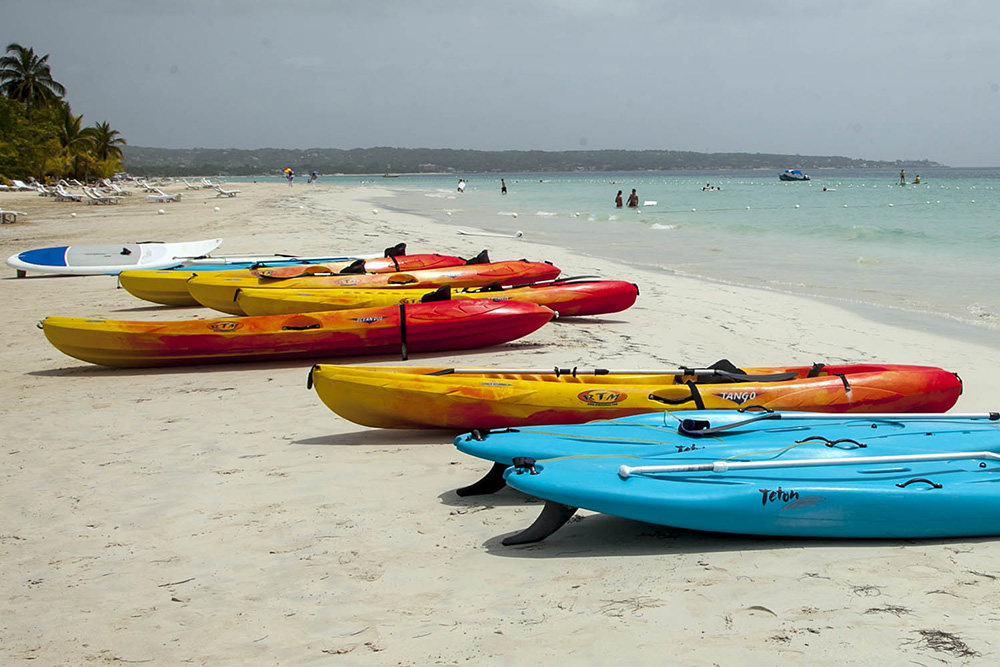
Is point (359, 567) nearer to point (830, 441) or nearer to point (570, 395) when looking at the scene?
point (570, 395)

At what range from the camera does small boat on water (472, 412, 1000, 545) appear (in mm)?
3623

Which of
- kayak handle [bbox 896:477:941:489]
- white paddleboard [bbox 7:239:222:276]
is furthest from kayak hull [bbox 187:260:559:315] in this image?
kayak handle [bbox 896:477:941:489]

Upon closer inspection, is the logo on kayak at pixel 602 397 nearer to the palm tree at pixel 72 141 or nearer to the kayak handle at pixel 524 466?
the kayak handle at pixel 524 466

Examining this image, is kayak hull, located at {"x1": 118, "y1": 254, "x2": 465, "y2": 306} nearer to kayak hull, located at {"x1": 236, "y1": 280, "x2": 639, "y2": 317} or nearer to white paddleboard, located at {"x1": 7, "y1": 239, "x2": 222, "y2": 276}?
kayak hull, located at {"x1": 236, "y1": 280, "x2": 639, "y2": 317}

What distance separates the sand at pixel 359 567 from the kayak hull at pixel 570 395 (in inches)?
10.4

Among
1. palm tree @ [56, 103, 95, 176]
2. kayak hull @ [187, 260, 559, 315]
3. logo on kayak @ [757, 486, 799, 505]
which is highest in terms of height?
palm tree @ [56, 103, 95, 176]

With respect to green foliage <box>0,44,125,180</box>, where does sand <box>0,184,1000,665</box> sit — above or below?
below

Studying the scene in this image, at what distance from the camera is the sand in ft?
Result: 9.66

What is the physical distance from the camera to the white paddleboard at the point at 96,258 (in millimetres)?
13219

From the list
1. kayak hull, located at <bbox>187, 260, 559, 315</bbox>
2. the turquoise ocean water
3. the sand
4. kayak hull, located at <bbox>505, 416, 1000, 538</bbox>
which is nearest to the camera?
the sand

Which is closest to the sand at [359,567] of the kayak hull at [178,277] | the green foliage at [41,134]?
the kayak hull at [178,277]

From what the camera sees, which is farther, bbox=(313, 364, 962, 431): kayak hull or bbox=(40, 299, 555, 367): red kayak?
bbox=(40, 299, 555, 367): red kayak

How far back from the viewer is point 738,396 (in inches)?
202

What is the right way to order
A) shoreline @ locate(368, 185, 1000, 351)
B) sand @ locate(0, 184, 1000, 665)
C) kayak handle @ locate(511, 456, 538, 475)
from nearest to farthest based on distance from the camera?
sand @ locate(0, 184, 1000, 665), kayak handle @ locate(511, 456, 538, 475), shoreline @ locate(368, 185, 1000, 351)
